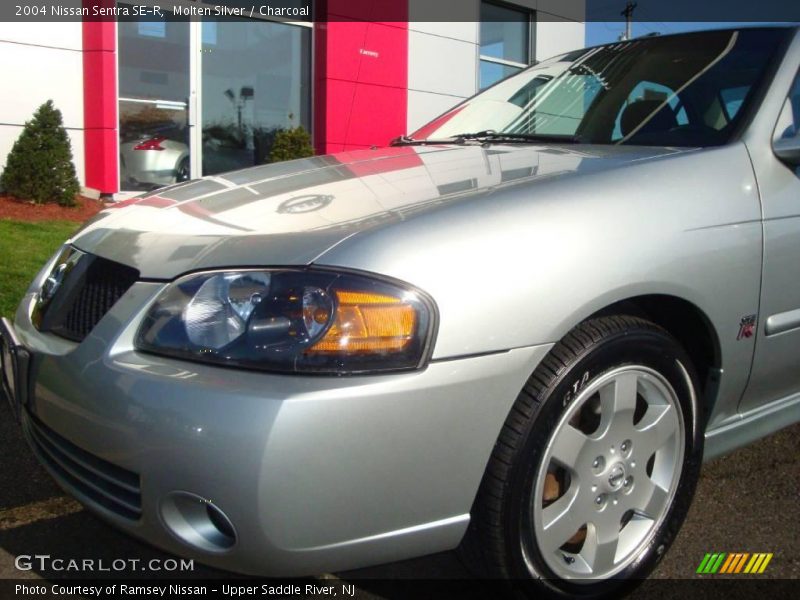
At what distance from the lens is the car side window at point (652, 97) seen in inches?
107

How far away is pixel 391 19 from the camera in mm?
11094

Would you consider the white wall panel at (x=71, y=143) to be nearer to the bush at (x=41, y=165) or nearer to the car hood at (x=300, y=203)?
the bush at (x=41, y=165)

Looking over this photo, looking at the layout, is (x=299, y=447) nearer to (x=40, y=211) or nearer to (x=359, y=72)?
(x=40, y=211)

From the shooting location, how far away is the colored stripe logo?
237cm

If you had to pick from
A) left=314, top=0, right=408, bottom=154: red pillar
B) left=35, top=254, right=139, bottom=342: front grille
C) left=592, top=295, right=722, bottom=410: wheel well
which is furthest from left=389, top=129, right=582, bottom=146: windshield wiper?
left=314, top=0, right=408, bottom=154: red pillar

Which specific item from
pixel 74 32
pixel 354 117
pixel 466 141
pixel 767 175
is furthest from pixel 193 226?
pixel 354 117

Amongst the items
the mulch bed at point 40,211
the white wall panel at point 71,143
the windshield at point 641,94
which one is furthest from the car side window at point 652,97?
the white wall panel at point 71,143

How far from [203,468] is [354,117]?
9743mm

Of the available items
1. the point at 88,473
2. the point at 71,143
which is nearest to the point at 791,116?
the point at 88,473

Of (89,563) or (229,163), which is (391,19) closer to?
(229,163)

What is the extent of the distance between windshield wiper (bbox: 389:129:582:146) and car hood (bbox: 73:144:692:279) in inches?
6.1

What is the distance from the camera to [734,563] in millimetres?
2402

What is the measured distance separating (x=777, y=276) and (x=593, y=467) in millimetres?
864

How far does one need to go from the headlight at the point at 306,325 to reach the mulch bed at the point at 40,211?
603cm
